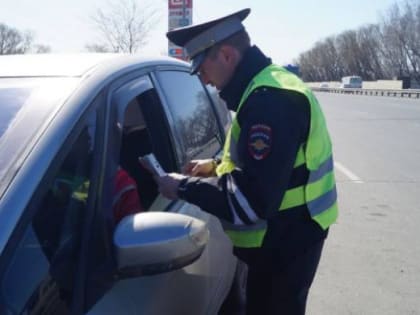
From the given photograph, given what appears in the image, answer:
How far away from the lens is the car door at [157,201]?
70.1 inches

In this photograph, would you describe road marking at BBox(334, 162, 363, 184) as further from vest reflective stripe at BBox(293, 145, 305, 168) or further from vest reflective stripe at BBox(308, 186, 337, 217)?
vest reflective stripe at BBox(293, 145, 305, 168)

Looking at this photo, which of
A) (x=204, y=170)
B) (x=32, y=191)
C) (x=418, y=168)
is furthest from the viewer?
(x=418, y=168)

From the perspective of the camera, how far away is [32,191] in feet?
4.82

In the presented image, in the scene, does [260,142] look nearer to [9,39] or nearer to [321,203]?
[321,203]

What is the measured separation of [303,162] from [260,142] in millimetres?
297

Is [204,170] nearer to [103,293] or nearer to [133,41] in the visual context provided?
[103,293]

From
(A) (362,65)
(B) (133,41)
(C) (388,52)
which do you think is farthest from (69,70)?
(A) (362,65)

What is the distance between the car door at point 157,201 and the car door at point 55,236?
120 millimetres

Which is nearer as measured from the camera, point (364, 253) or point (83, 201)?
point (83, 201)

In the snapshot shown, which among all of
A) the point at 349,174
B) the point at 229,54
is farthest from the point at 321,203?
the point at 349,174

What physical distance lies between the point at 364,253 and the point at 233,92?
3560 mm

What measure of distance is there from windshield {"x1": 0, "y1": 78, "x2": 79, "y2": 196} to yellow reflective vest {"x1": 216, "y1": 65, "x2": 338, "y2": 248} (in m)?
0.65

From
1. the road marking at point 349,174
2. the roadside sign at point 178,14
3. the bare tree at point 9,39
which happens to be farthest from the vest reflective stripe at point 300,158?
the bare tree at point 9,39

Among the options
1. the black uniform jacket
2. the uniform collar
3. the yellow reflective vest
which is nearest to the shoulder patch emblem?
the black uniform jacket
